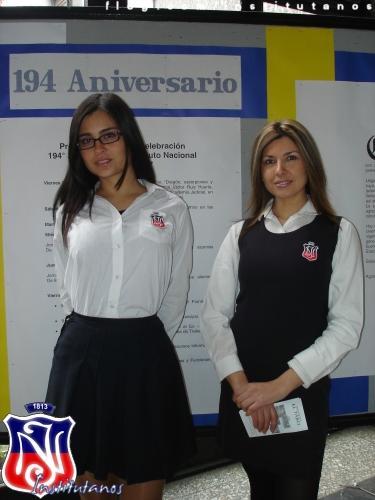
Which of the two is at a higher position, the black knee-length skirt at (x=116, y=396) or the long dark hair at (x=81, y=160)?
the long dark hair at (x=81, y=160)

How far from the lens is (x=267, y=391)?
4.69 ft

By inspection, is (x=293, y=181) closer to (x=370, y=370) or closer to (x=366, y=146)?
(x=366, y=146)

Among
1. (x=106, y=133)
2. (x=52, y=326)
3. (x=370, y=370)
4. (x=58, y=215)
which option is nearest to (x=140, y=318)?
(x=58, y=215)

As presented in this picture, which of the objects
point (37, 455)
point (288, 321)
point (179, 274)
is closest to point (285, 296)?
point (288, 321)

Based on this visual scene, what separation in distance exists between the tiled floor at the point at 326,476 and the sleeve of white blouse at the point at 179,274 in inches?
45.9

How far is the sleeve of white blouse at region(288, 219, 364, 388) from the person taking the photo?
1400 millimetres

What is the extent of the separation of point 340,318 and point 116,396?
0.71 meters

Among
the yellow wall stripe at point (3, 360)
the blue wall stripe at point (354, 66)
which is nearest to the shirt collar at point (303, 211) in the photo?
the blue wall stripe at point (354, 66)

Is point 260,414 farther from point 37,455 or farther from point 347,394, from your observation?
point 347,394

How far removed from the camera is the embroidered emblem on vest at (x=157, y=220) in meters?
1.54

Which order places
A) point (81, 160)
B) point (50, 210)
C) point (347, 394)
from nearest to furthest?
point (81, 160) → point (50, 210) → point (347, 394)

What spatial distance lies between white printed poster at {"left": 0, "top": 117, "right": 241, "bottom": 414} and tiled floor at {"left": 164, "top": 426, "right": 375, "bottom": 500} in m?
0.63

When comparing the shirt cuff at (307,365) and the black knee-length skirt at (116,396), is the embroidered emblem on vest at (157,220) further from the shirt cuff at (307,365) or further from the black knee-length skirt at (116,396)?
the shirt cuff at (307,365)

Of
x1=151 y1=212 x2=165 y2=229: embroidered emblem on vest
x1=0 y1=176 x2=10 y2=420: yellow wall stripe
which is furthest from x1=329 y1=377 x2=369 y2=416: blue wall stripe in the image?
x1=0 y1=176 x2=10 y2=420: yellow wall stripe
